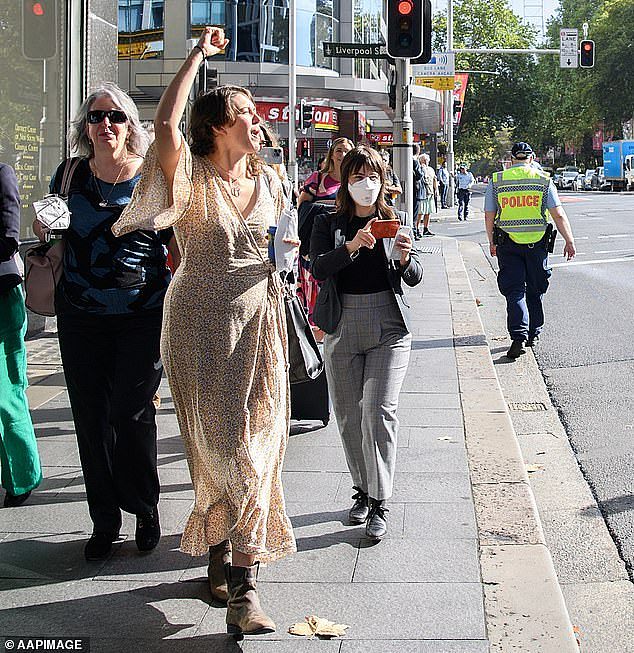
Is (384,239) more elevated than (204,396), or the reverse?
(384,239)

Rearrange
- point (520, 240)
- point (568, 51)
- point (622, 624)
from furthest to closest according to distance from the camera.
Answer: point (568, 51) < point (520, 240) < point (622, 624)

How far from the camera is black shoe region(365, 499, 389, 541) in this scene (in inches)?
200

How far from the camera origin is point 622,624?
14.9ft

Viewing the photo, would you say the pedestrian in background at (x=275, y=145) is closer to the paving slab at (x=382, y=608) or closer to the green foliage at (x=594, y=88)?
the paving slab at (x=382, y=608)

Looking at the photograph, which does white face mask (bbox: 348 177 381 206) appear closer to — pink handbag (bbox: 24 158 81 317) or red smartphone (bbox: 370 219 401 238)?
red smartphone (bbox: 370 219 401 238)

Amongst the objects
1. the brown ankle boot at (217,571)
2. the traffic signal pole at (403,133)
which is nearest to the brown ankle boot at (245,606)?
the brown ankle boot at (217,571)

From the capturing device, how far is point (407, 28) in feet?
42.1

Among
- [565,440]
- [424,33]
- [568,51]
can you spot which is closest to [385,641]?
[565,440]

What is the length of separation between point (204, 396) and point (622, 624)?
1.91 metres

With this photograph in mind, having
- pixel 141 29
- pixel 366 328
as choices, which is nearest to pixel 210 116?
pixel 366 328

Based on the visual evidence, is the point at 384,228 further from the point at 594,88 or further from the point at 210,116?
the point at 594,88

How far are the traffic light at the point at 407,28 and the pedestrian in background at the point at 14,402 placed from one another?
26.4ft

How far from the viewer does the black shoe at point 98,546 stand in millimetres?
4871

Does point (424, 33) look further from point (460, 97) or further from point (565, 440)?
point (460, 97)
